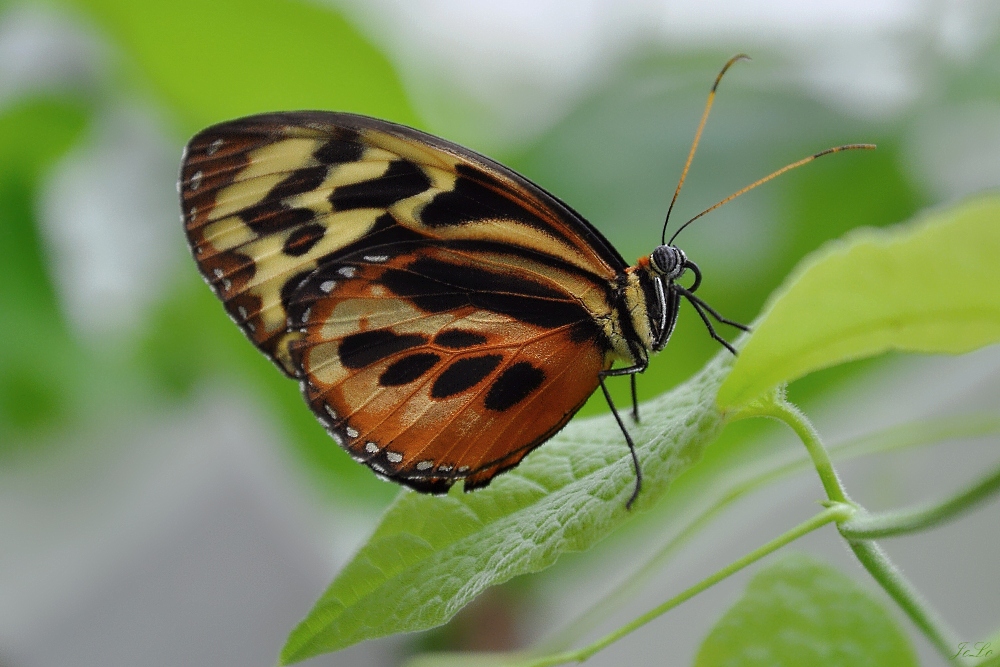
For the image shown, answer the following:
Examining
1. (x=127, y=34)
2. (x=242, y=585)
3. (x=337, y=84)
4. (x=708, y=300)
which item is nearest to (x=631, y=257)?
(x=708, y=300)

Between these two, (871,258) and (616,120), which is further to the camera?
(616,120)

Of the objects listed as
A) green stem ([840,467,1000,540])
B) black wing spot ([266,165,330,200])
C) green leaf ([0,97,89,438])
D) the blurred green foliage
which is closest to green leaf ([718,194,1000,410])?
green stem ([840,467,1000,540])

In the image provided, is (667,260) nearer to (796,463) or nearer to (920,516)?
(796,463)

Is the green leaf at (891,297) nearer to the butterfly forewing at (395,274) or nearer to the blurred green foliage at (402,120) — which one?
the butterfly forewing at (395,274)

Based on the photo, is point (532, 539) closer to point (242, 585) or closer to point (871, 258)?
point (871, 258)

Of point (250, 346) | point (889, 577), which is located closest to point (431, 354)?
point (889, 577)

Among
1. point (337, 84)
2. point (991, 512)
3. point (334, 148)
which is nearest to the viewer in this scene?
point (334, 148)

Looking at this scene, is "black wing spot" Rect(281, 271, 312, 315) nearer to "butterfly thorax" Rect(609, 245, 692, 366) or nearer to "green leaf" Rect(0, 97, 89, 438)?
"butterfly thorax" Rect(609, 245, 692, 366)
